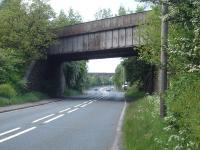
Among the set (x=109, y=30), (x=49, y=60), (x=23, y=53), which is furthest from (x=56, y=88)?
(x=109, y=30)

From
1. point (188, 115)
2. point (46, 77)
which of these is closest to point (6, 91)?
point (46, 77)

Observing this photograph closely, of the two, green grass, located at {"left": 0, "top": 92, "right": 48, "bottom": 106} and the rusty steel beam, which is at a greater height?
the rusty steel beam

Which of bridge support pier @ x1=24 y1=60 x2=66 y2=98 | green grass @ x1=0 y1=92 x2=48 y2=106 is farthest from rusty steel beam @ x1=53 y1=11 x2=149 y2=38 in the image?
green grass @ x1=0 y1=92 x2=48 y2=106

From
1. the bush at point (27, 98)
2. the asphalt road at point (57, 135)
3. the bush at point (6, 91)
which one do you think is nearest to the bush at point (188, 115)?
the asphalt road at point (57, 135)

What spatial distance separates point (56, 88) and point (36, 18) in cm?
997

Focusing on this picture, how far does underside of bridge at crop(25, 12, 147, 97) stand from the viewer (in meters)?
41.4

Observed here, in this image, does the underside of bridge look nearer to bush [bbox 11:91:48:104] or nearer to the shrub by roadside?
bush [bbox 11:91:48:104]

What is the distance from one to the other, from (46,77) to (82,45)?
354 inches

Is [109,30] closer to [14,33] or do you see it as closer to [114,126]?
[14,33]

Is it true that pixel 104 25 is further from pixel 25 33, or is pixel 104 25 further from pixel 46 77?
pixel 46 77

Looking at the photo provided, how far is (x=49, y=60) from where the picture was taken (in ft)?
179

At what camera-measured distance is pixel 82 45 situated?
155ft

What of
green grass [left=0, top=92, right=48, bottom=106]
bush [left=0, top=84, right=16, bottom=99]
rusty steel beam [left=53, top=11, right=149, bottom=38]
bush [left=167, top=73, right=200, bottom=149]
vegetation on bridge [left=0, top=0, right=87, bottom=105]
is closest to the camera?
bush [left=167, top=73, right=200, bottom=149]

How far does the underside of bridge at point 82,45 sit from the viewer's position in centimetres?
4141
